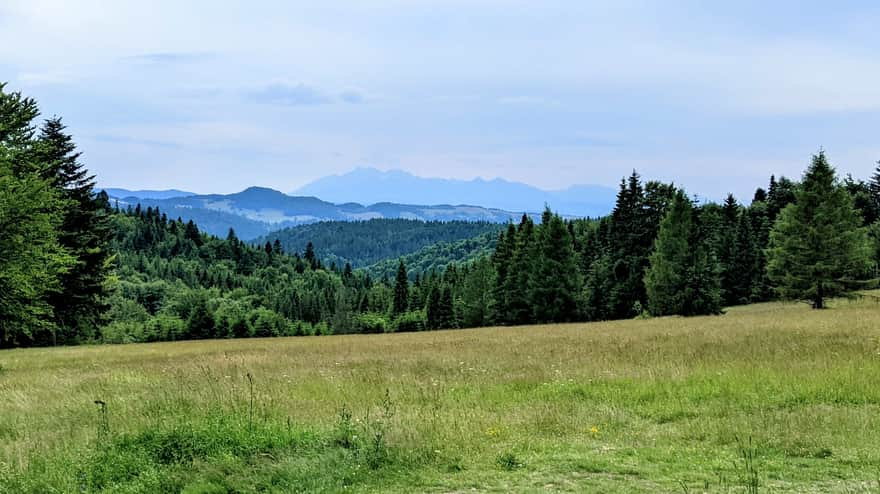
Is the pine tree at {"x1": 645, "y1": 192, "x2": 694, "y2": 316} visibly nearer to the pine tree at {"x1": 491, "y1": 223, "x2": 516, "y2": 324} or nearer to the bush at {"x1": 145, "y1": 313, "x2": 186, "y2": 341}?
the pine tree at {"x1": 491, "y1": 223, "x2": 516, "y2": 324}

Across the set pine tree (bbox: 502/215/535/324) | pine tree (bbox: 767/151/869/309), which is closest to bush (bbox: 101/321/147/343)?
pine tree (bbox: 502/215/535/324)

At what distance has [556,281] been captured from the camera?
157 feet

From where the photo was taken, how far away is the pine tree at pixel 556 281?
47.9 m

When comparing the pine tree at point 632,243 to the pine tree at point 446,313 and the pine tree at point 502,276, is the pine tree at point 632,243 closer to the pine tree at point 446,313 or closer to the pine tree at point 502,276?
the pine tree at point 502,276

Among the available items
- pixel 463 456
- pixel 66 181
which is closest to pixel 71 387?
pixel 463 456

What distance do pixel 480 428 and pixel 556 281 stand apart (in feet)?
134

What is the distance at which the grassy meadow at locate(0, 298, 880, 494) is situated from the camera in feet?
20.8

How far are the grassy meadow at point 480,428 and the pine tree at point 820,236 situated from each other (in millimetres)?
23223


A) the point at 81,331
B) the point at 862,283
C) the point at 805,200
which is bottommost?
the point at 81,331

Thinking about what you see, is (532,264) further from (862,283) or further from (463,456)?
(463,456)

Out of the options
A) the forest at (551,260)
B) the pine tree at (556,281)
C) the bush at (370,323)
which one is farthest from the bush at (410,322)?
the pine tree at (556,281)

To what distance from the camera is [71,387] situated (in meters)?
13.6

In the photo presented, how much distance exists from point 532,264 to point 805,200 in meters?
21.6

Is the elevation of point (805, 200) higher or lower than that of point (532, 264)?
higher
